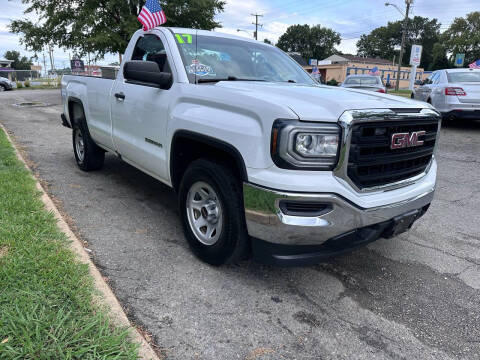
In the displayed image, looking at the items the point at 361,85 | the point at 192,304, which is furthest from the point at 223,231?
the point at 361,85

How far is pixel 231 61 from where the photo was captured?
369 centimetres

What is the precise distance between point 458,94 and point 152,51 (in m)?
8.41

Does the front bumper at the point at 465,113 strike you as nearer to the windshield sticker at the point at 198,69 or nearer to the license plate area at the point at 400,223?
the license plate area at the point at 400,223

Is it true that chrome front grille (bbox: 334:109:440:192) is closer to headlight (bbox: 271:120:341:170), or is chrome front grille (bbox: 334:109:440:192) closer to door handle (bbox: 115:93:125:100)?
headlight (bbox: 271:120:341:170)

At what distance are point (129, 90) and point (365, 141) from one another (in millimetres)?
2633

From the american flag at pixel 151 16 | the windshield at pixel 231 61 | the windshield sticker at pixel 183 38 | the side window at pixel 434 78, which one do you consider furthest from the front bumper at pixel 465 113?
the windshield sticker at pixel 183 38

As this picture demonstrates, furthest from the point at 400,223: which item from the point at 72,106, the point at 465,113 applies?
the point at 465,113

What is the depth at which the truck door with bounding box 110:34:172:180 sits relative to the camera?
3477 millimetres

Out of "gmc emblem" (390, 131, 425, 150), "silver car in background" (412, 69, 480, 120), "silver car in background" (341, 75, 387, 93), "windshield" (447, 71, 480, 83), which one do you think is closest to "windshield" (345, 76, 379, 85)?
"silver car in background" (341, 75, 387, 93)

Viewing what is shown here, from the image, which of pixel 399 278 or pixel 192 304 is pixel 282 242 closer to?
pixel 192 304

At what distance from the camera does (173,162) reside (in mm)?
3328

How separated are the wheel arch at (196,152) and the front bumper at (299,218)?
21 centimetres

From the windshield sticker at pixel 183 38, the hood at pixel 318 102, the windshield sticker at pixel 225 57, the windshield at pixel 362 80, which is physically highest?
the windshield sticker at pixel 183 38

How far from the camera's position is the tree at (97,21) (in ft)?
75.7
